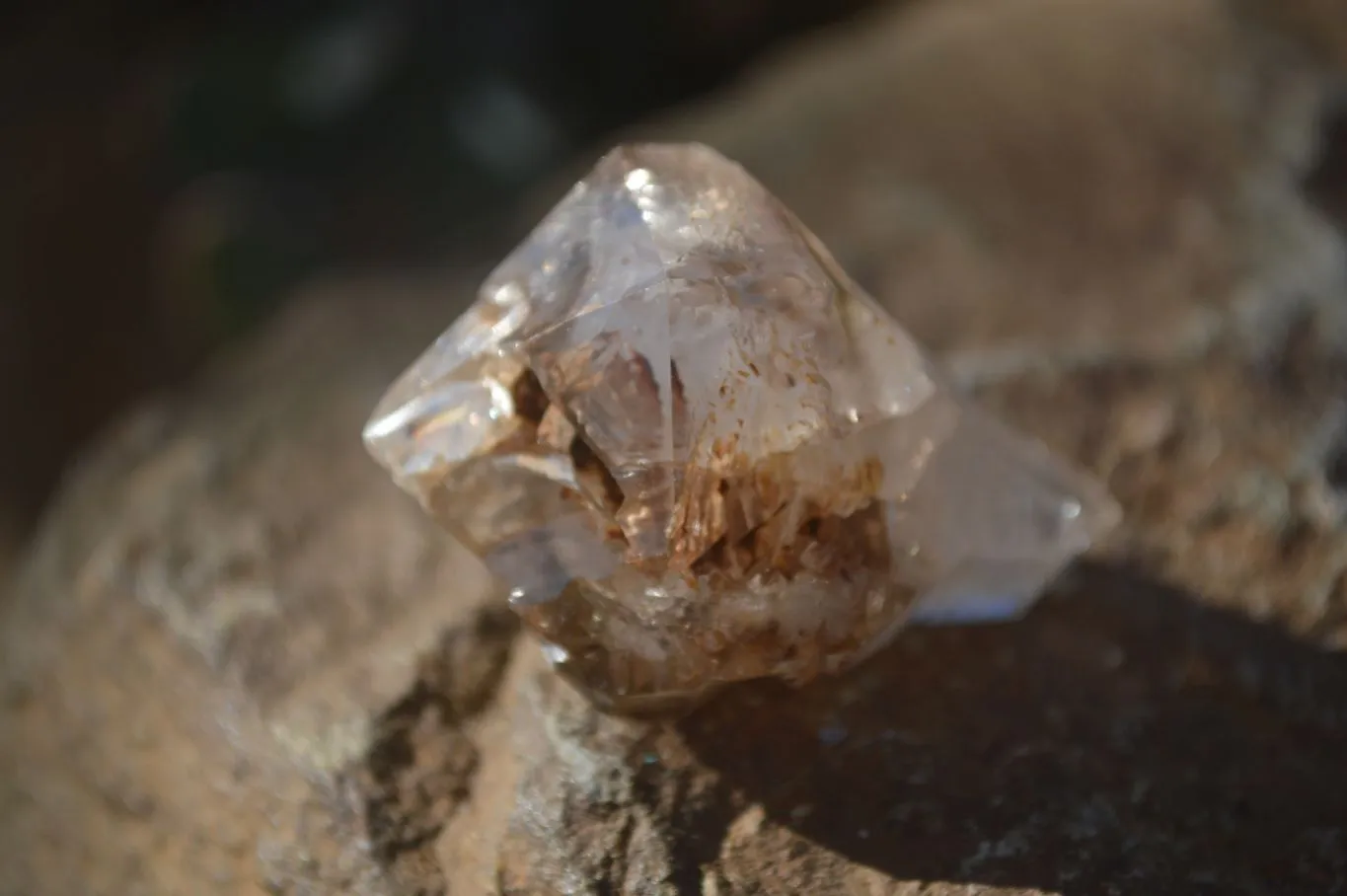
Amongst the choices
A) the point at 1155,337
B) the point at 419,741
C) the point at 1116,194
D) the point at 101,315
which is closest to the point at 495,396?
the point at 419,741

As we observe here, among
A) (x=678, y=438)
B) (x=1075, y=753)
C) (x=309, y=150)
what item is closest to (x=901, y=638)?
(x=1075, y=753)

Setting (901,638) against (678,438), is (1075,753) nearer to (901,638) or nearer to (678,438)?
(901,638)

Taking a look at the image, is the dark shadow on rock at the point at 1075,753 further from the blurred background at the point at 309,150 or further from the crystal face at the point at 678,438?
the blurred background at the point at 309,150

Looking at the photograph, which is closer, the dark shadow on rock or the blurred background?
the dark shadow on rock

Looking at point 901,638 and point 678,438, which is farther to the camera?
point 901,638

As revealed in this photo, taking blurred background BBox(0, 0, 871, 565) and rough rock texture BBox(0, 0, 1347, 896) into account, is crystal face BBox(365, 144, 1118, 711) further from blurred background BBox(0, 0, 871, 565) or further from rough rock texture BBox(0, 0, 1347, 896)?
blurred background BBox(0, 0, 871, 565)

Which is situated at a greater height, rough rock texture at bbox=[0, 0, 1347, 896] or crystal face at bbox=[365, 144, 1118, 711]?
crystal face at bbox=[365, 144, 1118, 711]

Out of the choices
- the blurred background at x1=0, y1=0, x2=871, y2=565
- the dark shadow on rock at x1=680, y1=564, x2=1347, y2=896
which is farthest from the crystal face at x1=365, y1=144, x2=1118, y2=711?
the blurred background at x1=0, y1=0, x2=871, y2=565
